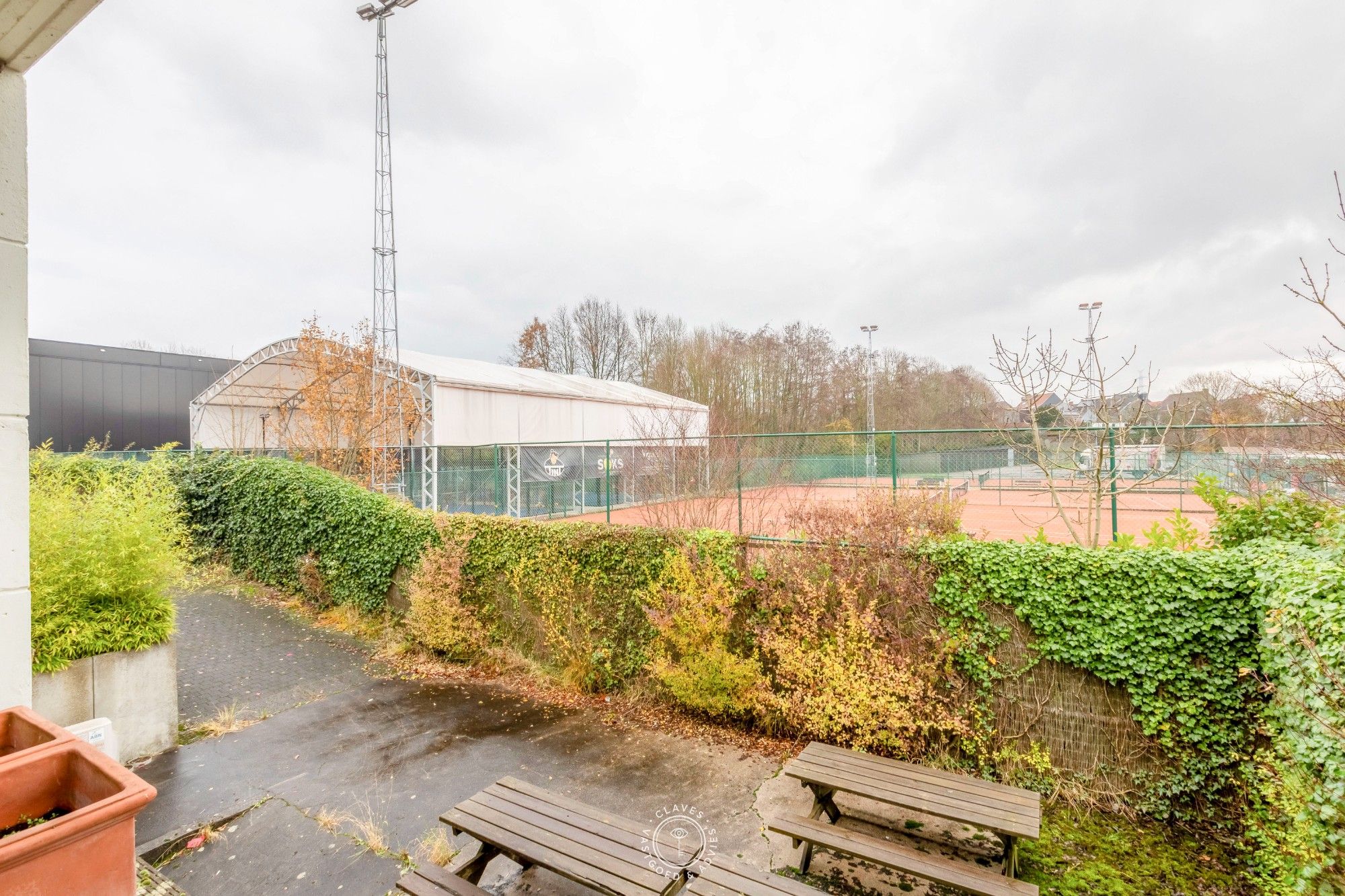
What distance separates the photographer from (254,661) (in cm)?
655

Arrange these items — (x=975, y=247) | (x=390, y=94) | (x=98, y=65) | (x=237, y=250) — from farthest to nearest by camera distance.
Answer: (x=975, y=247), (x=237, y=250), (x=390, y=94), (x=98, y=65)

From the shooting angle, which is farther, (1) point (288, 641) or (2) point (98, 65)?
(1) point (288, 641)

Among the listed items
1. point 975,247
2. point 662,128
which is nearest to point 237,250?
point 662,128

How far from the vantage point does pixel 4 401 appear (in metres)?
1.92

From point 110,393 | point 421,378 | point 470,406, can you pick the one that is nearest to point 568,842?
point 421,378

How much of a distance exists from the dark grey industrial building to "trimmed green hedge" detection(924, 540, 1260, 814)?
915 inches

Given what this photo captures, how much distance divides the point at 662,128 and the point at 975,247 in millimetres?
13585

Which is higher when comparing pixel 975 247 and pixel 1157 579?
pixel 975 247

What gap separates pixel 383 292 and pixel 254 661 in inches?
350

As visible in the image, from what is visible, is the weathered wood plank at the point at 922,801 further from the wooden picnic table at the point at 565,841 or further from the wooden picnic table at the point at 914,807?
the wooden picnic table at the point at 565,841

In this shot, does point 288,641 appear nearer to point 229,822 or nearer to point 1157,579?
point 229,822

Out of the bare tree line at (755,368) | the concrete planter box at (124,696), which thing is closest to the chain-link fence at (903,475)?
the concrete planter box at (124,696)

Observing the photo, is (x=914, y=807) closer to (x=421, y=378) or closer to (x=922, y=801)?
(x=922, y=801)

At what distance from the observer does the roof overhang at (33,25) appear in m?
1.84
